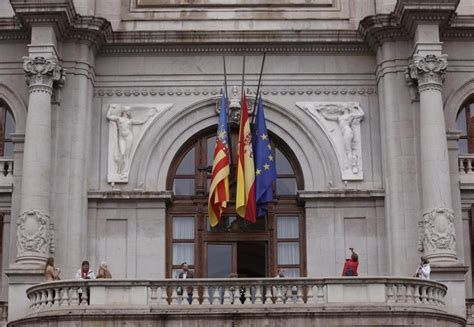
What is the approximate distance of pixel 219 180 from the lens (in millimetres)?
29219

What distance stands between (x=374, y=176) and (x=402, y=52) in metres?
3.61

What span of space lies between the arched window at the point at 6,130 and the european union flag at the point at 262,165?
6971 millimetres

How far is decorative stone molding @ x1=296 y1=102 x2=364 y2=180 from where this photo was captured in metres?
30.2

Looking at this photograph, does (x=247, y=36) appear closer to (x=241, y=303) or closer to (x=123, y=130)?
(x=123, y=130)

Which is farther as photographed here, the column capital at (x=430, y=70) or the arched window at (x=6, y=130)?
the arched window at (x=6, y=130)

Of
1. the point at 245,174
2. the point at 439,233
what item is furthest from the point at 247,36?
the point at 439,233

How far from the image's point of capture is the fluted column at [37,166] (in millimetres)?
27859

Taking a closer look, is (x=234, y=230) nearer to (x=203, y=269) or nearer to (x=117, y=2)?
(x=203, y=269)

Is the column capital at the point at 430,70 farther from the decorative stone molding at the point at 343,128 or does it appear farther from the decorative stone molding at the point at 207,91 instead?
the decorative stone molding at the point at 343,128

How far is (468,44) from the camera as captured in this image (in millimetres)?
31125

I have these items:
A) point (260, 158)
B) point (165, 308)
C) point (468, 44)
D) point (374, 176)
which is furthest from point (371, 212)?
point (165, 308)

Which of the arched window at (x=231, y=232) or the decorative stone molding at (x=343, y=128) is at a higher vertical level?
the decorative stone molding at (x=343, y=128)

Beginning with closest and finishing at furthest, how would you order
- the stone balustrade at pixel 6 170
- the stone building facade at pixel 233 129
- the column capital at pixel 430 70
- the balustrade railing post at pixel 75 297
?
the balustrade railing post at pixel 75 297, the stone building facade at pixel 233 129, the column capital at pixel 430 70, the stone balustrade at pixel 6 170

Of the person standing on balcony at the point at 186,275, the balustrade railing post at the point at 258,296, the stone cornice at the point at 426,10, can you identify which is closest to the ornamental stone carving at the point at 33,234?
the person standing on balcony at the point at 186,275
